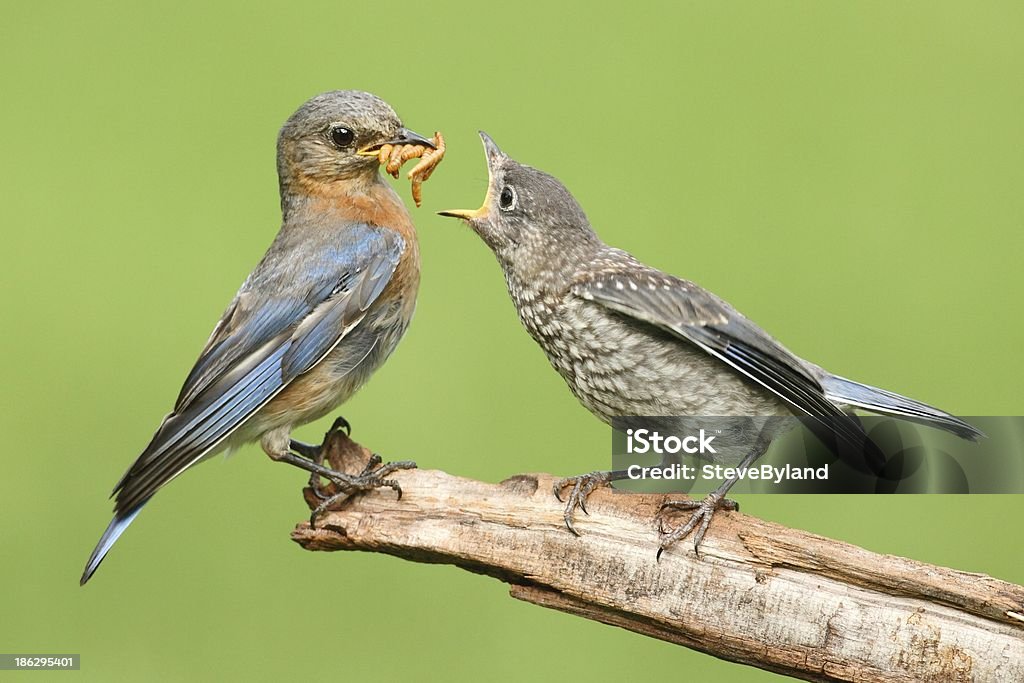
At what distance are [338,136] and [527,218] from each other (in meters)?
0.93

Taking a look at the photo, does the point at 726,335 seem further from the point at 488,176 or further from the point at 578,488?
the point at 488,176

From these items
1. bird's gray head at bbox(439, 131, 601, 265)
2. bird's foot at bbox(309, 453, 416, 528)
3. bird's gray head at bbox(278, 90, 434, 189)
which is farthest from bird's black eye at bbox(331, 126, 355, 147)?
bird's foot at bbox(309, 453, 416, 528)

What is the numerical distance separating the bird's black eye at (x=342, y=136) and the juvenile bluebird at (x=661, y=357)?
688mm

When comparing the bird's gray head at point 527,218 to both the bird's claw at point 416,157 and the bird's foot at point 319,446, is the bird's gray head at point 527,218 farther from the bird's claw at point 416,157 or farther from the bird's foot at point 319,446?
the bird's foot at point 319,446

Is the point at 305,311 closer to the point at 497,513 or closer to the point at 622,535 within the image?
the point at 497,513

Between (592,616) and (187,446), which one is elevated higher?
(187,446)

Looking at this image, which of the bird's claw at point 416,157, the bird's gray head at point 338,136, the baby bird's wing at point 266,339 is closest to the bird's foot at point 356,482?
the baby bird's wing at point 266,339

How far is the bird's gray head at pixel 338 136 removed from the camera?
491 centimetres

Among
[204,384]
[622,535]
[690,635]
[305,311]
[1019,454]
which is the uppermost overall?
[305,311]

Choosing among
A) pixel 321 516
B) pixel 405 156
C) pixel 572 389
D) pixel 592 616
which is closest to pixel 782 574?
pixel 592 616

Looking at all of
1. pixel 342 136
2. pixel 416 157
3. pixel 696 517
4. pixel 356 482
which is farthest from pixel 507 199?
pixel 696 517

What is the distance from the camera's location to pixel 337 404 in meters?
4.88

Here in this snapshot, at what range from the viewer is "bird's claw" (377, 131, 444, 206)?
4.74 m

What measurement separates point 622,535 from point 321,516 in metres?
1.23
